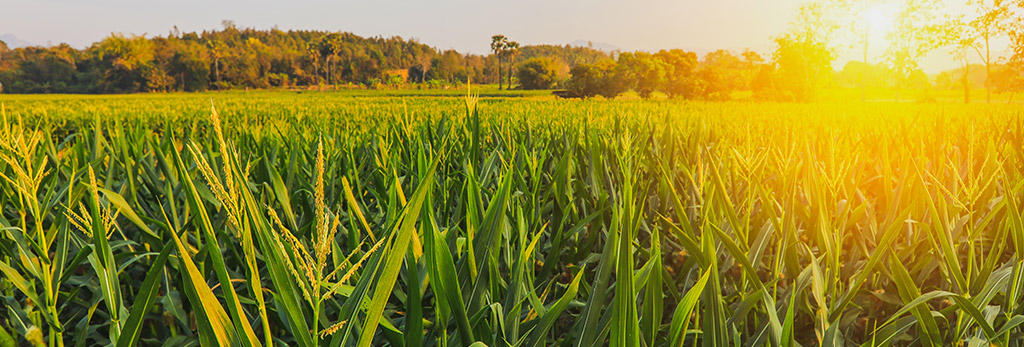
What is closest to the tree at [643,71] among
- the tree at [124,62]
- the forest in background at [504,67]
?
the forest in background at [504,67]

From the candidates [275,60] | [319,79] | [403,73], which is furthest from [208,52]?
[403,73]

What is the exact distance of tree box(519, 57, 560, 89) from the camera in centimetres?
6988

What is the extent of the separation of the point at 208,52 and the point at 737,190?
355 feet

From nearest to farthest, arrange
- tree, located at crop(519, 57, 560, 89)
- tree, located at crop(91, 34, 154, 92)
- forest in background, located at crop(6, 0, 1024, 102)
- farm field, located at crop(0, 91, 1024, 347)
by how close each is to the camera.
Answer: farm field, located at crop(0, 91, 1024, 347)
forest in background, located at crop(6, 0, 1024, 102)
tree, located at crop(519, 57, 560, 89)
tree, located at crop(91, 34, 154, 92)

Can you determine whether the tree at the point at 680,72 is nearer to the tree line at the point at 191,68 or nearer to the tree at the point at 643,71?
the tree at the point at 643,71

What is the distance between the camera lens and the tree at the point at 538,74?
229ft

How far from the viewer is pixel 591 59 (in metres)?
129

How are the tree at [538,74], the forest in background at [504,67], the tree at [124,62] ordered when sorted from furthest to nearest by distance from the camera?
the tree at [124,62] < the tree at [538,74] < the forest in background at [504,67]

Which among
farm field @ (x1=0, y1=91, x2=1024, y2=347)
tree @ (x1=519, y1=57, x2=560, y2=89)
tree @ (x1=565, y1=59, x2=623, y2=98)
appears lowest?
farm field @ (x1=0, y1=91, x2=1024, y2=347)

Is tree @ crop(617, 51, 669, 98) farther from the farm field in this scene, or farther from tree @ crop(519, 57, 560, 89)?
the farm field

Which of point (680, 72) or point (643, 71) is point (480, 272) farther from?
point (680, 72)

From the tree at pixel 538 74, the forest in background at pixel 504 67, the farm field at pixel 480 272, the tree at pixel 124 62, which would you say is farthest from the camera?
the tree at pixel 124 62

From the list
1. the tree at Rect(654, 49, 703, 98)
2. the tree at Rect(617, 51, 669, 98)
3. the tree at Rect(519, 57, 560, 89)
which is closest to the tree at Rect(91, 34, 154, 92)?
the tree at Rect(519, 57, 560, 89)

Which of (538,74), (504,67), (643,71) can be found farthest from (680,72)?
(504,67)
